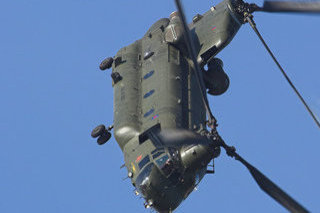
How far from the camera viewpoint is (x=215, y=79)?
6756 cm

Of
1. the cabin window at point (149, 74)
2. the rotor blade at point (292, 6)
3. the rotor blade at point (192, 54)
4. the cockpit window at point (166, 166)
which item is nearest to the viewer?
the rotor blade at point (192, 54)

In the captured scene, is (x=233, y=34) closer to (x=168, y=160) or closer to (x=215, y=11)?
(x=215, y=11)

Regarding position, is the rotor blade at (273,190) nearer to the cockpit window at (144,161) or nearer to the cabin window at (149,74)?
the cockpit window at (144,161)

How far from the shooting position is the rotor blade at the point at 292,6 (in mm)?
47062

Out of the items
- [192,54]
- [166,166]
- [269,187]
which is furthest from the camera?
[166,166]

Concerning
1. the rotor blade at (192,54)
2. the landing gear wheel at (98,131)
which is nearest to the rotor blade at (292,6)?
the rotor blade at (192,54)

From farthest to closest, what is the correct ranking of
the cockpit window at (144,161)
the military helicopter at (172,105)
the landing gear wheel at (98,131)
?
the landing gear wheel at (98,131)
the cockpit window at (144,161)
the military helicopter at (172,105)

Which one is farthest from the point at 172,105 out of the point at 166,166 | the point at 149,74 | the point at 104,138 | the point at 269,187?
the point at 269,187

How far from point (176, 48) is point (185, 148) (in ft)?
36.2

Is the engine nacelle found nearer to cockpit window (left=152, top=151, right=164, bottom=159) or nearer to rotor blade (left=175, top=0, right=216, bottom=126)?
cockpit window (left=152, top=151, right=164, bottom=159)

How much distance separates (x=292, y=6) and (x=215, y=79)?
18.1m

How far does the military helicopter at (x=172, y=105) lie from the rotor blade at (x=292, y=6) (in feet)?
0.23

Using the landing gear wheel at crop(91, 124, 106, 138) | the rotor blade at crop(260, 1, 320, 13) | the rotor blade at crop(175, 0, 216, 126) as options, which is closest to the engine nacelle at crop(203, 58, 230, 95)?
the landing gear wheel at crop(91, 124, 106, 138)

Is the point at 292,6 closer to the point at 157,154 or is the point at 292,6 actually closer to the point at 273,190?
the point at 273,190
